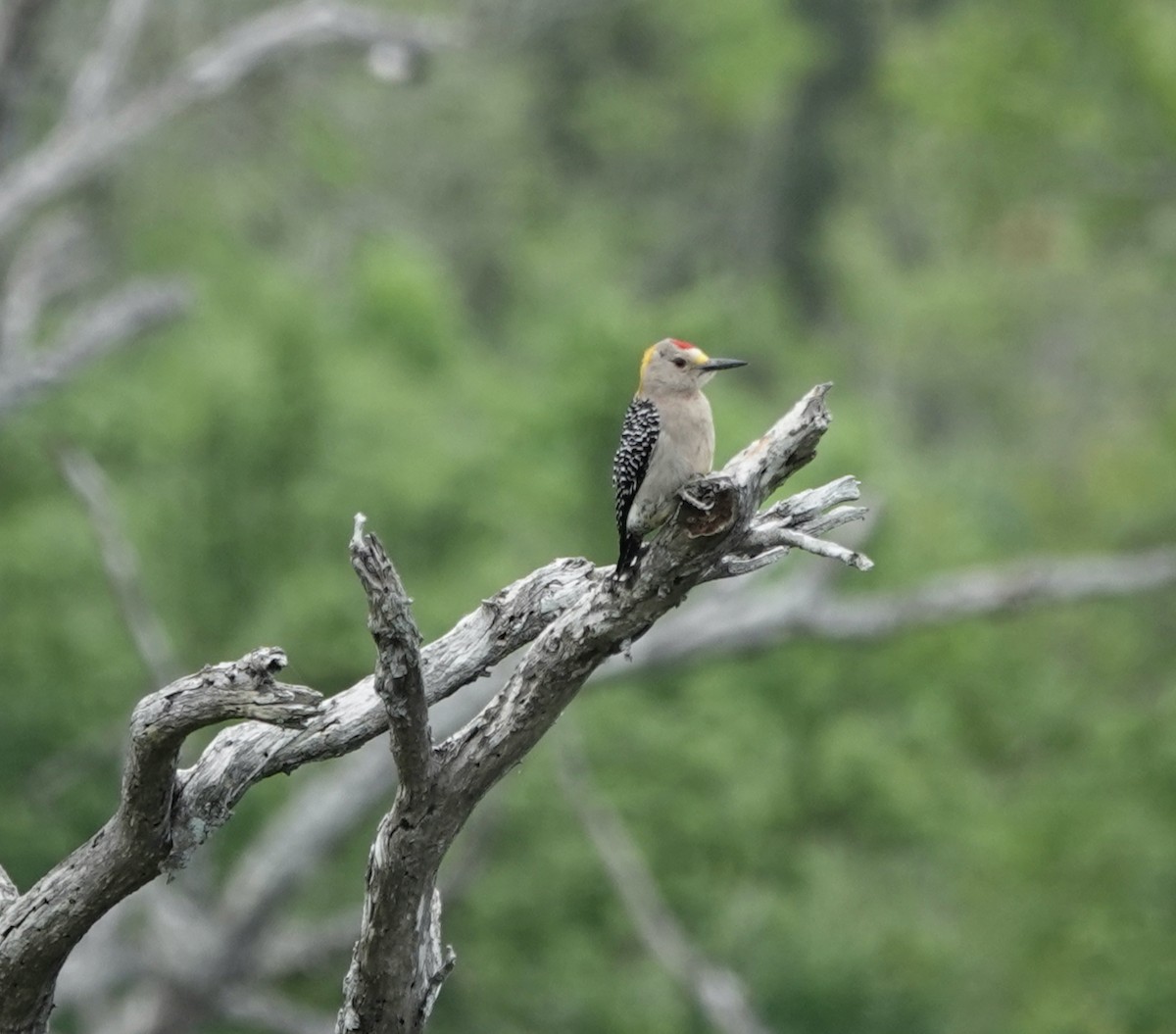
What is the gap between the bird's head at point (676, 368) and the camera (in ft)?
24.7

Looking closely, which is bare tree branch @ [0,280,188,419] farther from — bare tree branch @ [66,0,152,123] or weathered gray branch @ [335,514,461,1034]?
weathered gray branch @ [335,514,461,1034]

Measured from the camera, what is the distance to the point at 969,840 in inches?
1086

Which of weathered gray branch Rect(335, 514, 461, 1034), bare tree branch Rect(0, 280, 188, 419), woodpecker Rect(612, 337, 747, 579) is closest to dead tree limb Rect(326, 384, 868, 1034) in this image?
weathered gray branch Rect(335, 514, 461, 1034)

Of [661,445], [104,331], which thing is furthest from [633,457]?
[104,331]

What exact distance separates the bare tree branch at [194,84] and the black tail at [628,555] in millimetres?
11636

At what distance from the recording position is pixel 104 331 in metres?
16.0

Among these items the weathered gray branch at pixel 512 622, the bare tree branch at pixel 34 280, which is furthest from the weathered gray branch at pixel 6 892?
the bare tree branch at pixel 34 280

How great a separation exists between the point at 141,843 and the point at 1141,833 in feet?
66.8

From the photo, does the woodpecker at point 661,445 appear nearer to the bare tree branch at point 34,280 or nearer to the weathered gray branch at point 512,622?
the weathered gray branch at point 512,622

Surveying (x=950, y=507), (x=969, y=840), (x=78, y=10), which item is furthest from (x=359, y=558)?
(x=950, y=507)

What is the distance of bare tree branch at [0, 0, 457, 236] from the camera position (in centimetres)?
1712

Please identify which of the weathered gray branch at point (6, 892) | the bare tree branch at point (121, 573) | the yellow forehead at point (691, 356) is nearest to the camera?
the weathered gray branch at point (6, 892)

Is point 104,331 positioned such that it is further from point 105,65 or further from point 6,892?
point 6,892

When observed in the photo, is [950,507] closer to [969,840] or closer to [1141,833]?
[969,840]
